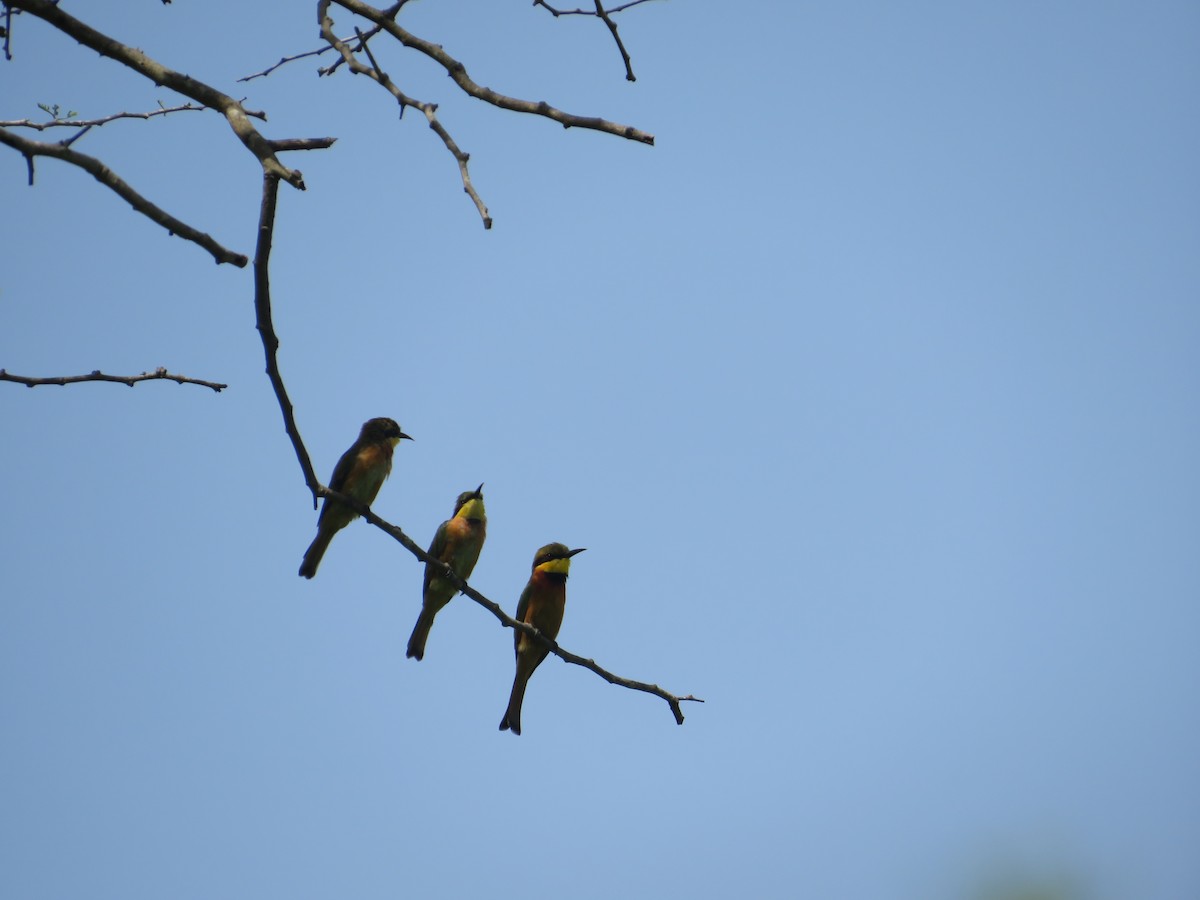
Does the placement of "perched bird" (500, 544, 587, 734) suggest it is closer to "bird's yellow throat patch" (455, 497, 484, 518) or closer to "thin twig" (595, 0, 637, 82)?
"bird's yellow throat patch" (455, 497, 484, 518)

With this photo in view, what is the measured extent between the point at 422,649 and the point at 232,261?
5.66 metres

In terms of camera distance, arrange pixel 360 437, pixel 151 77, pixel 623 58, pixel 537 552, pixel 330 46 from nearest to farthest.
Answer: pixel 151 77
pixel 623 58
pixel 330 46
pixel 360 437
pixel 537 552

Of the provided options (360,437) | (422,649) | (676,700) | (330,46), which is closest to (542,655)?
(422,649)

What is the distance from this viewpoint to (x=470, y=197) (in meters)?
2.84

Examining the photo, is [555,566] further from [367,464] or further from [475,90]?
[475,90]

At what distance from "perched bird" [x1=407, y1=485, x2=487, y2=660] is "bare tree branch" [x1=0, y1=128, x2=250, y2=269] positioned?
5.28 metres

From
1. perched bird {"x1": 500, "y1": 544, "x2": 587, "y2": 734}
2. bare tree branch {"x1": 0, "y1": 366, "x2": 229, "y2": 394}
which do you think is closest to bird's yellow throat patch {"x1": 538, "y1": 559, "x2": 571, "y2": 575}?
perched bird {"x1": 500, "y1": 544, "x2": 587, "y2": 734}

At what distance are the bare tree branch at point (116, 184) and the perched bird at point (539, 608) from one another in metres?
5.55

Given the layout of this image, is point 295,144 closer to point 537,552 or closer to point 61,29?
point 61,29

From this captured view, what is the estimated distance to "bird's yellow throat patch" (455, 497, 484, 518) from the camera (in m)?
8.01

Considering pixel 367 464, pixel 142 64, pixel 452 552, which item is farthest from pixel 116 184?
pixel 452 552

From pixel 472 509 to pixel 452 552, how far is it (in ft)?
1.10

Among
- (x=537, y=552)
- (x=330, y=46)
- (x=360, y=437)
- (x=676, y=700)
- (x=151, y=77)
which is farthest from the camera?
(x=537, y=552)

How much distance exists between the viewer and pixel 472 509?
8.03 metres
